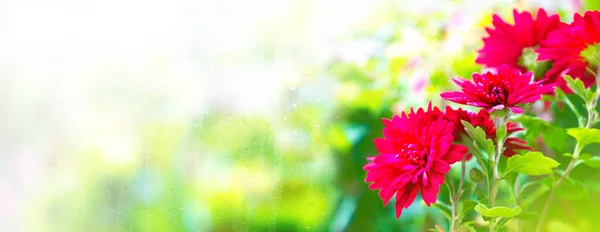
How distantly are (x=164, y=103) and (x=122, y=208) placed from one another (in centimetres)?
20

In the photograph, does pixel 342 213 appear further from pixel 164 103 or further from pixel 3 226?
pixel 3 226

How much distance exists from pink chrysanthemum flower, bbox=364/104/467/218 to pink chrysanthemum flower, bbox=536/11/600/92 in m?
0.16

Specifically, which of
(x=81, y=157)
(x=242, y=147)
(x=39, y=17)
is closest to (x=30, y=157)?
(x=81, y=157)

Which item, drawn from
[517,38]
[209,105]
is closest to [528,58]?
[517,38]

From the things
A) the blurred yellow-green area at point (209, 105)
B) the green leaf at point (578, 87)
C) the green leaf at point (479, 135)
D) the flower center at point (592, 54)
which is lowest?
the blurred yellow-green area at point (209, 105)

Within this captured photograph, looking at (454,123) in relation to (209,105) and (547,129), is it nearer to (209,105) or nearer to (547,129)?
(547,129)

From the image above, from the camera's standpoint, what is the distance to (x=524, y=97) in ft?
1.91

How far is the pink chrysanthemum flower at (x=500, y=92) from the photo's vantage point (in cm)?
58

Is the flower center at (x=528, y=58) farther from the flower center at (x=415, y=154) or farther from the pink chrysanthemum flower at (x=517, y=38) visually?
the flower center at (x=415, y=154)

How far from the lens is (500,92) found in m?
0.59

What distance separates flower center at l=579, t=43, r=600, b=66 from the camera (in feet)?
2.16

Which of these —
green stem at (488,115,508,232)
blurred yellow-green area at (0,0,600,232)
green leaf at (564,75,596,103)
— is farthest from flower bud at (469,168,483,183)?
blurred yellow-green area at (0,0,600,232)

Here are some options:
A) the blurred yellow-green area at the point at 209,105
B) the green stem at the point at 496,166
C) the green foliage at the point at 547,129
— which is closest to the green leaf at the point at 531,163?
the green stem at the point at 496,166

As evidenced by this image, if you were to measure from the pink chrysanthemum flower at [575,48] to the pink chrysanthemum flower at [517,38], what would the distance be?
19mm
